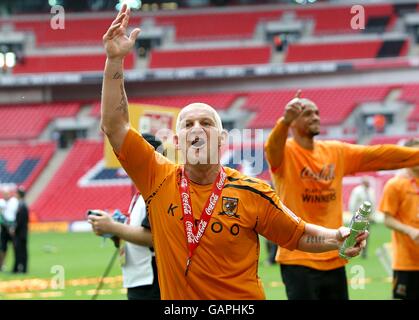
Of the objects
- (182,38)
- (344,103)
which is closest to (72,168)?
(182,38)

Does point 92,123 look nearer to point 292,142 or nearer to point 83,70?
point 83,70

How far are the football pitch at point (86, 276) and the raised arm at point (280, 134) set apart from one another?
4339 mm

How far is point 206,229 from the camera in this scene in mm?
4098

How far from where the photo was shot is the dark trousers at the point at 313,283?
6.73 metres

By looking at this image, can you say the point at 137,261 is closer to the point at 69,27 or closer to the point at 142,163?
the point at 142,163

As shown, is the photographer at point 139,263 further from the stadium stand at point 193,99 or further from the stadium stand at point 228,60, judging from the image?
the stadium stand at point 193,99

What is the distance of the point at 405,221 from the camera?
7.81 metres

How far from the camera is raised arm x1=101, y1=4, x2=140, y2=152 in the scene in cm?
405

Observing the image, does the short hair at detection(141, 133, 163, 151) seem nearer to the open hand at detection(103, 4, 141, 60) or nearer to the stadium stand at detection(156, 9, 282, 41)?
the open hand at detection(103, 4, 141, 60)

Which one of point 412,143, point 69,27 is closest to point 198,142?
point 412,143

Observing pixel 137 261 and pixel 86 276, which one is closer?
pixel 137 261

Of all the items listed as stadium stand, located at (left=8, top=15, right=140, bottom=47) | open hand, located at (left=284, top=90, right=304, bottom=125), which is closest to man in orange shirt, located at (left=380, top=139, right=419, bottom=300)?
open hand, located at (left=284, top=90, right=304, bottom=125)

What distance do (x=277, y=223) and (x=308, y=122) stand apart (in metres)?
2.75

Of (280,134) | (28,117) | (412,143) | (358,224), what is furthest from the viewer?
(28,117)
